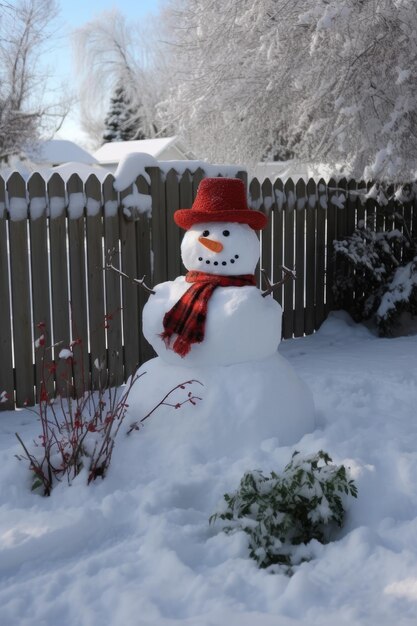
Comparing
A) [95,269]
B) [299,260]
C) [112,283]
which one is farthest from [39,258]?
[299,260]

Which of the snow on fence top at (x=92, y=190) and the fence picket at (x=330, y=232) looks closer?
the snow on fence top at (x=92, y=190)

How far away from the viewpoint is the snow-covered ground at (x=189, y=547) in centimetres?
215

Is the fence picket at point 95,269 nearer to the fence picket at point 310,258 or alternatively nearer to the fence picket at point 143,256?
the fence picket at point 143,256

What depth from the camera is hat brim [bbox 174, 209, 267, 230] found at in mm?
3643

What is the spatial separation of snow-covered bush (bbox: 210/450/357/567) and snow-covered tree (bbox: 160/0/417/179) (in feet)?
13.6

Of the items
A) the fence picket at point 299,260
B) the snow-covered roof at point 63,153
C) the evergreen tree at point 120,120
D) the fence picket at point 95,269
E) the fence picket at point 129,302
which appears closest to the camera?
the fence picket at point 95,269

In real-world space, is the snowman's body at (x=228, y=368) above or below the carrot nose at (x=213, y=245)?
below

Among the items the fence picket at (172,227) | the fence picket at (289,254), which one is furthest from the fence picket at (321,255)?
the fence picket at (172,227)

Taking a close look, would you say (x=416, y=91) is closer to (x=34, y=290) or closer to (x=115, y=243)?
(x=115, y=243)

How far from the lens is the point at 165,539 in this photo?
255 cm

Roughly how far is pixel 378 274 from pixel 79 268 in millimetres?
3320

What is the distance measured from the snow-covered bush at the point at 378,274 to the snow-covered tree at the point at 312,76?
2.38 ft

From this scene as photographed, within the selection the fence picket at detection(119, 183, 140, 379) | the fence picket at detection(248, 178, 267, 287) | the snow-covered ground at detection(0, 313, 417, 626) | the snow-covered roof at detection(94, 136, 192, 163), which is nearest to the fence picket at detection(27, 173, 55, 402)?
the fence picket at detection(119, 183, 140, 379)

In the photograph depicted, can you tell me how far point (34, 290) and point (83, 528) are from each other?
231 centimetres
